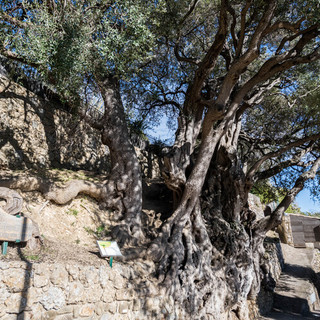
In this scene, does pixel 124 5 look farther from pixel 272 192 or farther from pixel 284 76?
pixel 272 192

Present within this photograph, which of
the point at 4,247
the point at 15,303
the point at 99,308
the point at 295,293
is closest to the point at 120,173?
the point at 99,308

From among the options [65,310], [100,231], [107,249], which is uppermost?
[100,231]

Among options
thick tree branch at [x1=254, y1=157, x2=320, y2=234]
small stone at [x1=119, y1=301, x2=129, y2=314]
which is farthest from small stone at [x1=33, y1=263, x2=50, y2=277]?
thick tree branch at [x1=254, y1=157, x2=320, y2=234]

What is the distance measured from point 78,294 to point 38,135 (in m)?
4.89

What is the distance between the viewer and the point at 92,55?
6832 mm

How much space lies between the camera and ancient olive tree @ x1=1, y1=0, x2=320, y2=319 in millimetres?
6281

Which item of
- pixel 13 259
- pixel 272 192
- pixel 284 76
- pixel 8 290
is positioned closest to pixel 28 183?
pixel 13 259

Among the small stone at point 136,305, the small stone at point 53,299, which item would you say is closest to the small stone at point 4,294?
the small stone at point 53,299

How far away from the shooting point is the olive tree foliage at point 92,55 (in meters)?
6.00

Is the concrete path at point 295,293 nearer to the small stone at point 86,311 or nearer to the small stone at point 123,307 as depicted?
the small stone at point 123,307

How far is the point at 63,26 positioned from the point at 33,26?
0.72 metres

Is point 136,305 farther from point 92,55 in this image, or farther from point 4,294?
point 92,55

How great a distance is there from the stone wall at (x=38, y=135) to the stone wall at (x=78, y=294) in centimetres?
366

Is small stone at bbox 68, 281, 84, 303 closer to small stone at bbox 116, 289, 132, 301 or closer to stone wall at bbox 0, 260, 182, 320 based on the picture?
stone wall at bbox 0, 260, 182, 320
